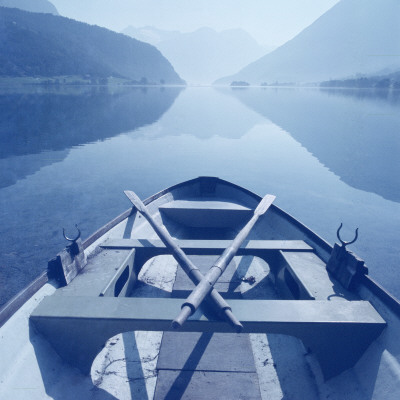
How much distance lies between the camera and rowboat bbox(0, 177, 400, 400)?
3955 mm

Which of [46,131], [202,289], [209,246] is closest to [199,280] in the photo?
[202,289]

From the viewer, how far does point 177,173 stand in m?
26.3

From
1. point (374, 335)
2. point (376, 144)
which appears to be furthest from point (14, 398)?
point (376, 144)

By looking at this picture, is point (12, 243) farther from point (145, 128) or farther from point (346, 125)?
point (346, 125)

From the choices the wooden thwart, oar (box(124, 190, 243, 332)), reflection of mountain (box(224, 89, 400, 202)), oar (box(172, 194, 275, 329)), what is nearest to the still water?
reflection of mountain (box(224, 89, 400, 202))

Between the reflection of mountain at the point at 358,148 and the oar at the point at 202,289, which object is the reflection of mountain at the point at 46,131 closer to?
the oar at the point at 202,289

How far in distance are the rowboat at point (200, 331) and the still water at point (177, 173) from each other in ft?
22.4

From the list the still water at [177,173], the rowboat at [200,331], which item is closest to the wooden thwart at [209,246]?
the rowboat at [200,331]

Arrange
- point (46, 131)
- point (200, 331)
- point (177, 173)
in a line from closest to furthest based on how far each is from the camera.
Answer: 1. point (200, 331)
2. point (177, 173)
3. point (46, 131)

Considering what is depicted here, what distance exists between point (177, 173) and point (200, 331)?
22794 mm

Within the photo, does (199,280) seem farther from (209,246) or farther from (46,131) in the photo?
(46,131)

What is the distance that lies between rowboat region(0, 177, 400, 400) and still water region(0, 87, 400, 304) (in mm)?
6819

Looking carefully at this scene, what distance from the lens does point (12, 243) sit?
43.9 feet

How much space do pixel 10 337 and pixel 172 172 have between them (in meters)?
23.1
